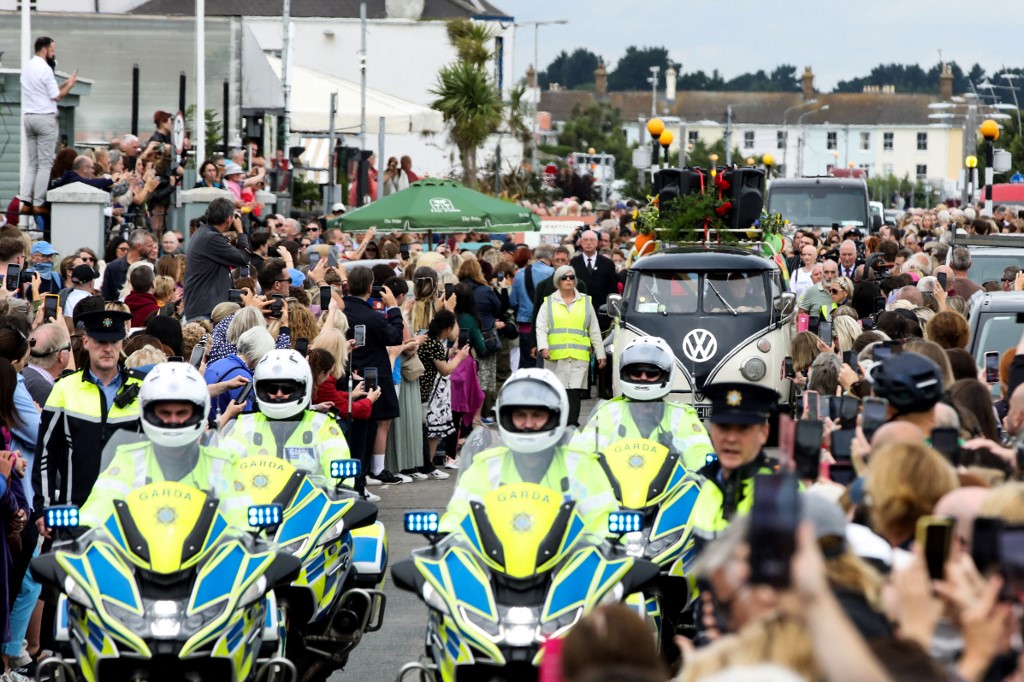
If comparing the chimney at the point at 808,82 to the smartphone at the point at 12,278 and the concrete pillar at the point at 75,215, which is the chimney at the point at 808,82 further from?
the smartphone at the point at 12,278

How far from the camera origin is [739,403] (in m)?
7.75

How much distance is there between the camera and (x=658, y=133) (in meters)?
25.9

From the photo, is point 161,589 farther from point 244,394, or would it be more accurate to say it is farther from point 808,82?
point 808,82

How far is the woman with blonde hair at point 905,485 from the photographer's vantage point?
555 cm

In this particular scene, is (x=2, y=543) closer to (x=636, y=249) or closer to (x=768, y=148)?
(x=636, y=249)

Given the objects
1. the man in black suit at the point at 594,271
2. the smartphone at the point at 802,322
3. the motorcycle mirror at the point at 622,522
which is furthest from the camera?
the man in black suit at the point at 594,271

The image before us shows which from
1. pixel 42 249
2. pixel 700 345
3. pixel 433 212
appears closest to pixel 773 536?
pixel 42 249

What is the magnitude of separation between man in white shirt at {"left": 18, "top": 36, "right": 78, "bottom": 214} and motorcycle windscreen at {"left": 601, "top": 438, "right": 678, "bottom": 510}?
1160 cm

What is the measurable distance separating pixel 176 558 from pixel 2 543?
83.3 inches

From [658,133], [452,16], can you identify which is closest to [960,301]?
[658,133]

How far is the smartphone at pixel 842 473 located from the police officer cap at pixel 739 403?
36 cm

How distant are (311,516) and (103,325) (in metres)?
1.64

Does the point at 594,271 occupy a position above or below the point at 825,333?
above

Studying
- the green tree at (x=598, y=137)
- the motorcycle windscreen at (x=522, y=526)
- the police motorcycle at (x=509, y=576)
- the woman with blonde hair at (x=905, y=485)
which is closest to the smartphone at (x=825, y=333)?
the police motorcycle at (x=509, y=576)
